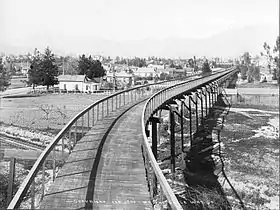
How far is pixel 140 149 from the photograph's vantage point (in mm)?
8914

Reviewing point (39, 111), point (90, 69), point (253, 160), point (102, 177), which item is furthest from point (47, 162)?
point (90, 69)

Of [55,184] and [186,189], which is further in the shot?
[186,189]

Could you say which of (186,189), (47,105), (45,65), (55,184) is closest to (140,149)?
(55,184)

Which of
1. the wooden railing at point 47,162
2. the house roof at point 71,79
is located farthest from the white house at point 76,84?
the wooden railing at point 47,162

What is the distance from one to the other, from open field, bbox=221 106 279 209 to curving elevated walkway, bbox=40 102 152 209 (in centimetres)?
840

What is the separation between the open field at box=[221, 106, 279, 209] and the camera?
16214 millimetres

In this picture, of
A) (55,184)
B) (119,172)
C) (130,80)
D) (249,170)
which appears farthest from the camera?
(130,80)

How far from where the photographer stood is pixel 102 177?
6664 mm

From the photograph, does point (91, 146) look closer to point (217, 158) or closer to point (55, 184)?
point (55, 184)

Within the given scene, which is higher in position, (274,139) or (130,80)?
(130,80)

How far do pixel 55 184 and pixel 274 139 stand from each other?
27.1m

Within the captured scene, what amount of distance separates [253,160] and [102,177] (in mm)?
18529

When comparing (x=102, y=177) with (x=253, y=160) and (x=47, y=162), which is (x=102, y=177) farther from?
(x=253, y=160)

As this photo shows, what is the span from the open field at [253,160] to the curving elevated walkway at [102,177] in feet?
27.6
